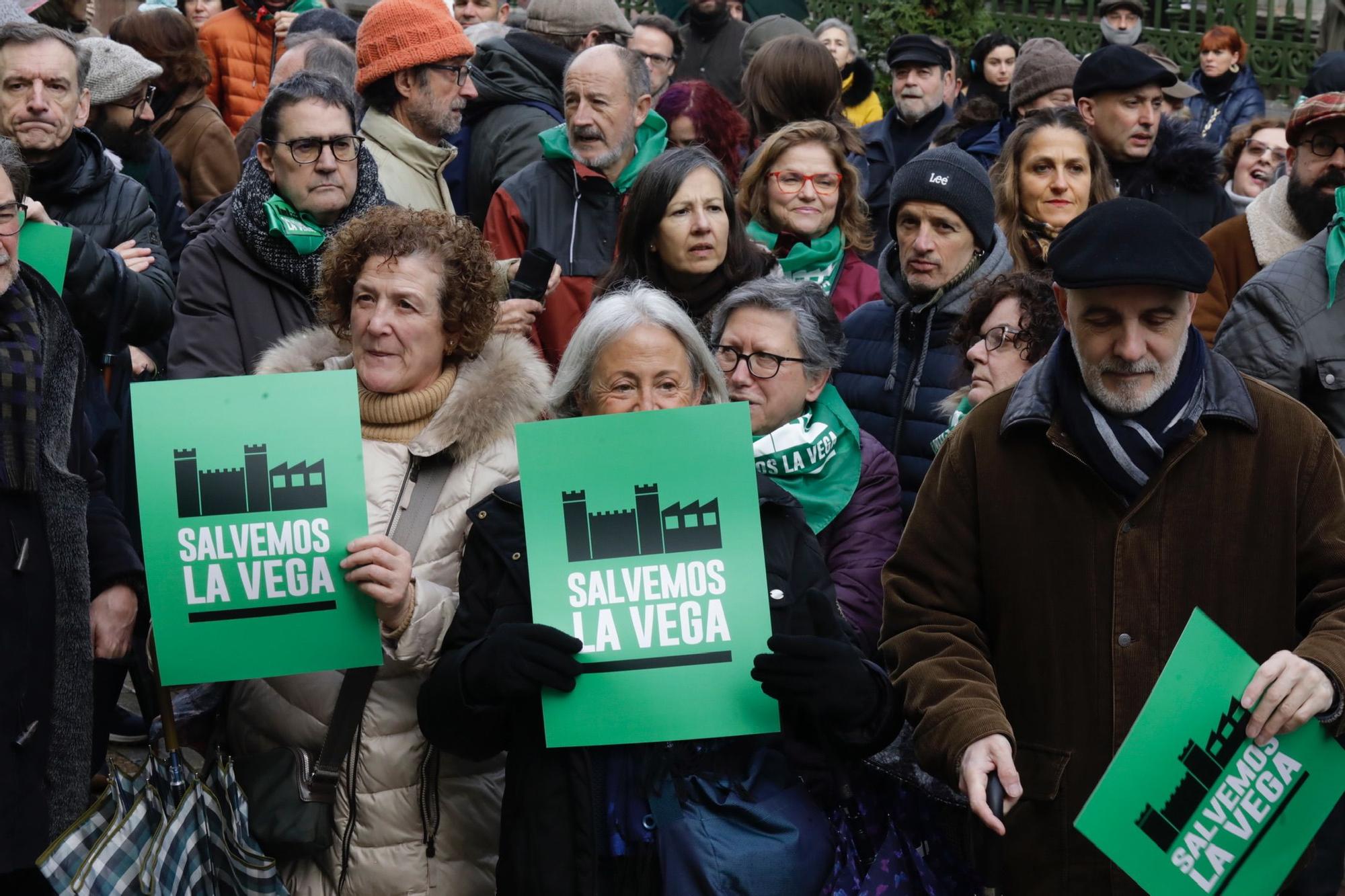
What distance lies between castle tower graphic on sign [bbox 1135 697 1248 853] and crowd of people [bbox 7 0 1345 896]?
0.16 feet

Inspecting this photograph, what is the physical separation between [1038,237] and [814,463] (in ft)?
7.06

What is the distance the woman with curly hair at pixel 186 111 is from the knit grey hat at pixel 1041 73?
3798mm

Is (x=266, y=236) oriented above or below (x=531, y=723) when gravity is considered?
above

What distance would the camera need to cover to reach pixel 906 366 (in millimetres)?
5055

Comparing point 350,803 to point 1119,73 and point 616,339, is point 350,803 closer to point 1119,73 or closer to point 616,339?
point 616,339

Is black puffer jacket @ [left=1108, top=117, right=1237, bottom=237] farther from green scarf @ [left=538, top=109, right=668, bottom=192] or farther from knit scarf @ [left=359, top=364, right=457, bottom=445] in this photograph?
knit scarf @ [left=359, top=364, right=457, bottom=445]

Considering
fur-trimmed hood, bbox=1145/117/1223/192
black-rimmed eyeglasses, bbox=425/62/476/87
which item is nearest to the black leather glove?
black-rimmed eyeglasses, bbox=425/62/476/87

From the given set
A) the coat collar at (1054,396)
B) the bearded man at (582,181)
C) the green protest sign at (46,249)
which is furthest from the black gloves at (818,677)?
the bearded man at (582,181)

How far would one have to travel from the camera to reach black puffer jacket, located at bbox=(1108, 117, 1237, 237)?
6.99 metres

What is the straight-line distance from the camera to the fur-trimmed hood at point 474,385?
3779mm

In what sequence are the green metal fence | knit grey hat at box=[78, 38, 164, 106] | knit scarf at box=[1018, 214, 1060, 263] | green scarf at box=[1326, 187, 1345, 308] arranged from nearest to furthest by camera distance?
green scarf at box=[1326, 187, 1345, 308]
knit scarf at box=[1018, 214, 1060, 263]
knit grey hat at box=[78, 38, 164, 106]
the green metal fence

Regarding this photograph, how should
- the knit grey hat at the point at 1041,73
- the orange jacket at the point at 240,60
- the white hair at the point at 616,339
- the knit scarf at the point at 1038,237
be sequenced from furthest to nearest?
the orange jacket at the point at 240,60 < the knit grey hat at the point at 1041,73 < the knit scarf at the point at 1038,237 < the white hair at the point at 616,339

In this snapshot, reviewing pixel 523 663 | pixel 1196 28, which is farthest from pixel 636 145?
pixel 1196 28

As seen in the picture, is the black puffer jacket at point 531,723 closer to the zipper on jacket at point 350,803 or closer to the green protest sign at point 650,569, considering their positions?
the green protest sign at point 650,569
